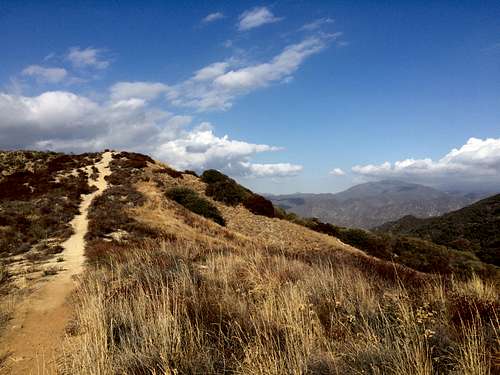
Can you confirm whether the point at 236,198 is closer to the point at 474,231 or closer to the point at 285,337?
the point at 285,337

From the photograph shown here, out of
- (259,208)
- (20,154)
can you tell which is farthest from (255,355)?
(20,154)

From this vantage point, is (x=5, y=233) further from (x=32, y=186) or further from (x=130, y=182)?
(x=130, y=182)

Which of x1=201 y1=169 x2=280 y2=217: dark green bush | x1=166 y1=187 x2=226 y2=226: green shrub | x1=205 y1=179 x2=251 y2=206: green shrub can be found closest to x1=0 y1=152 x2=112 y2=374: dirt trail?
x1=166 y1=187 x2=226 y2=226: green shrub

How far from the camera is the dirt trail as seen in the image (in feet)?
17.7

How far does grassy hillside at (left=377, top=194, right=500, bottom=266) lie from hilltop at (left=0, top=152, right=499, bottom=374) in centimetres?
3119

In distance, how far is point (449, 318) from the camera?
15.8 ft

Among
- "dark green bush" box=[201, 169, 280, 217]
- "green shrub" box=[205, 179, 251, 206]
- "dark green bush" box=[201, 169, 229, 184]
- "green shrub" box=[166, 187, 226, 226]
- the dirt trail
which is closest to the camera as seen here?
the dirt trail

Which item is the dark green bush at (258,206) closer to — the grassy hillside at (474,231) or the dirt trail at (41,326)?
the dirt trail at (41,326)

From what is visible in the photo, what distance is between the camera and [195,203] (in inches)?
1118

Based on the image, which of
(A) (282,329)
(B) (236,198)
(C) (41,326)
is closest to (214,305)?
(A) (282,329)

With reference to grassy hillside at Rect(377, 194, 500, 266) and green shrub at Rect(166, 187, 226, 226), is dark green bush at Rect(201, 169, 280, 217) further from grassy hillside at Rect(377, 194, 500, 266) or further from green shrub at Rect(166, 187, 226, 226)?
grassy hillside at Rect(377, 194, 500, 266)

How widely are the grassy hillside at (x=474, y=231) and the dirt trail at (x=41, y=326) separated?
42695 millimetres

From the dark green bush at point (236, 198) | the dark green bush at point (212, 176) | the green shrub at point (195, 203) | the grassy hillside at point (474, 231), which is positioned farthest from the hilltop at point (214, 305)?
the grassy hillside at point (474, 231)

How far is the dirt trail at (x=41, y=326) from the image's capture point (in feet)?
17.7
